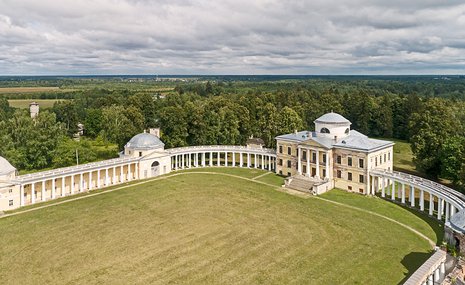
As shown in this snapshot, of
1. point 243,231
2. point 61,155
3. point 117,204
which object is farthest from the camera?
point 61,155

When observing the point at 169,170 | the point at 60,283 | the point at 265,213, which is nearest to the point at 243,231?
the point at 265,213

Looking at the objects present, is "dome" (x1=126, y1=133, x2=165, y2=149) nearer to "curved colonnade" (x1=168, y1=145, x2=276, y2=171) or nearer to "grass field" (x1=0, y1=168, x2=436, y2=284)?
"curved colonnade" (x1=168, y1=145, x2=276, y2=171)

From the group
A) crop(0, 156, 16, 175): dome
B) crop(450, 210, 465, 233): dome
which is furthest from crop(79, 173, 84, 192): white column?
crop(450, 210, 465, 233): dome

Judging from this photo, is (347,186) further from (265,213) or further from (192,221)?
(192,221)

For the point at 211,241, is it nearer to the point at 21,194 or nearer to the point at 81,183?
the point at 81,183

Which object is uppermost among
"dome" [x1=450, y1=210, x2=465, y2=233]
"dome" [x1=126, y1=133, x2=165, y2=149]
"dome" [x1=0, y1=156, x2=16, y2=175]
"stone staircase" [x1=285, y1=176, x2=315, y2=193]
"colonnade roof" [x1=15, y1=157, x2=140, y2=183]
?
"dome" [x1=126, y1=133, x2=165, y2=149]

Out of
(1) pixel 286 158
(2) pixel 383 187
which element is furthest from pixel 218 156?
(2) pixel 383 187
